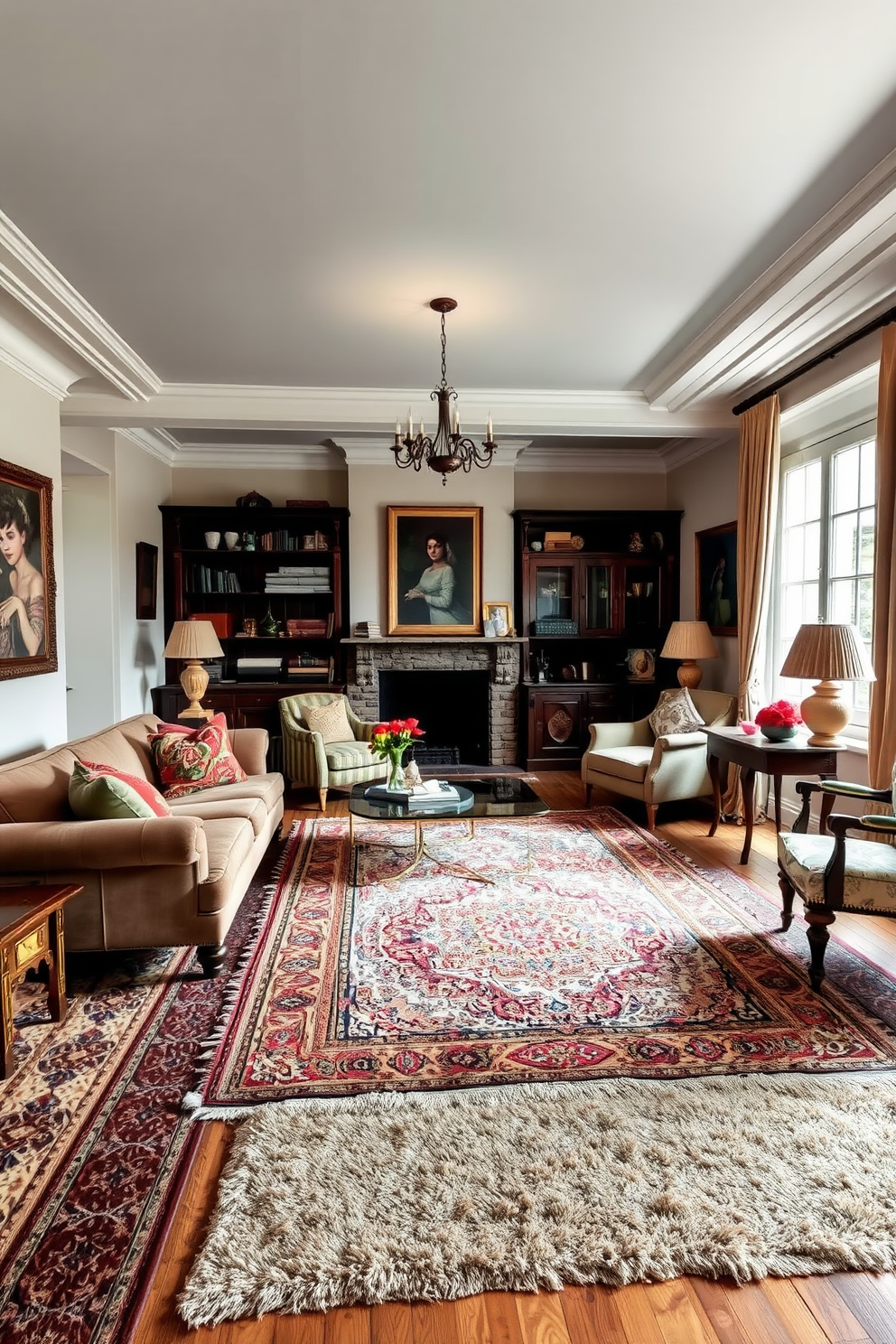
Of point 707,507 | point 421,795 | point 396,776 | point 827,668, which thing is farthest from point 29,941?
point 707,507

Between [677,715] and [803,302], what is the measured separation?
277 cm

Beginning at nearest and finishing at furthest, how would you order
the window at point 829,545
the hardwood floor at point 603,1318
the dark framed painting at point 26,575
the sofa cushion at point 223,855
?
the hardwood floor at point 603,1318 < the sofa cushion at point 223,855 < the dark framed painting at point 26,575 < the window at point 829,545

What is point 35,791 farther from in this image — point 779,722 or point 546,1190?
point 779,722

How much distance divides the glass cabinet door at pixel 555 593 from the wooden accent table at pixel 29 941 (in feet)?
17.4

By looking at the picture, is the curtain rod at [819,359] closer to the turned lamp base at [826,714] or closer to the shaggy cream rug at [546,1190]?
the turned lamp base at [826,714]

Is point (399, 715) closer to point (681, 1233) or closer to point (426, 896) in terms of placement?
point (426, 896)

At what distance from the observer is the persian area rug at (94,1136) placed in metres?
1.55

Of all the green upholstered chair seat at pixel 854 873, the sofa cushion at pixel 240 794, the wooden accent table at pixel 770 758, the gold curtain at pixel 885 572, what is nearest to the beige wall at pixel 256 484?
the sofa cushion at pixel 240 794

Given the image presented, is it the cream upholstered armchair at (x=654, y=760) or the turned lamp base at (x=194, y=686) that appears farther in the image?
the turned lamp base at (x=194, y=686)

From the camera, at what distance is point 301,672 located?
7.04 meters

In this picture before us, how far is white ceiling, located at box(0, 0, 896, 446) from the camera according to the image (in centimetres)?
212

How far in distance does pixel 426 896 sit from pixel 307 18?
11.0 ft

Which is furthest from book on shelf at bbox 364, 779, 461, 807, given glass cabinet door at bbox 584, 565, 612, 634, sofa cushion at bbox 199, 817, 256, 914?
glass cabinet door at bbox 584, 565, 612, 634

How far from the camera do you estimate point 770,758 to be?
3.93 metres
